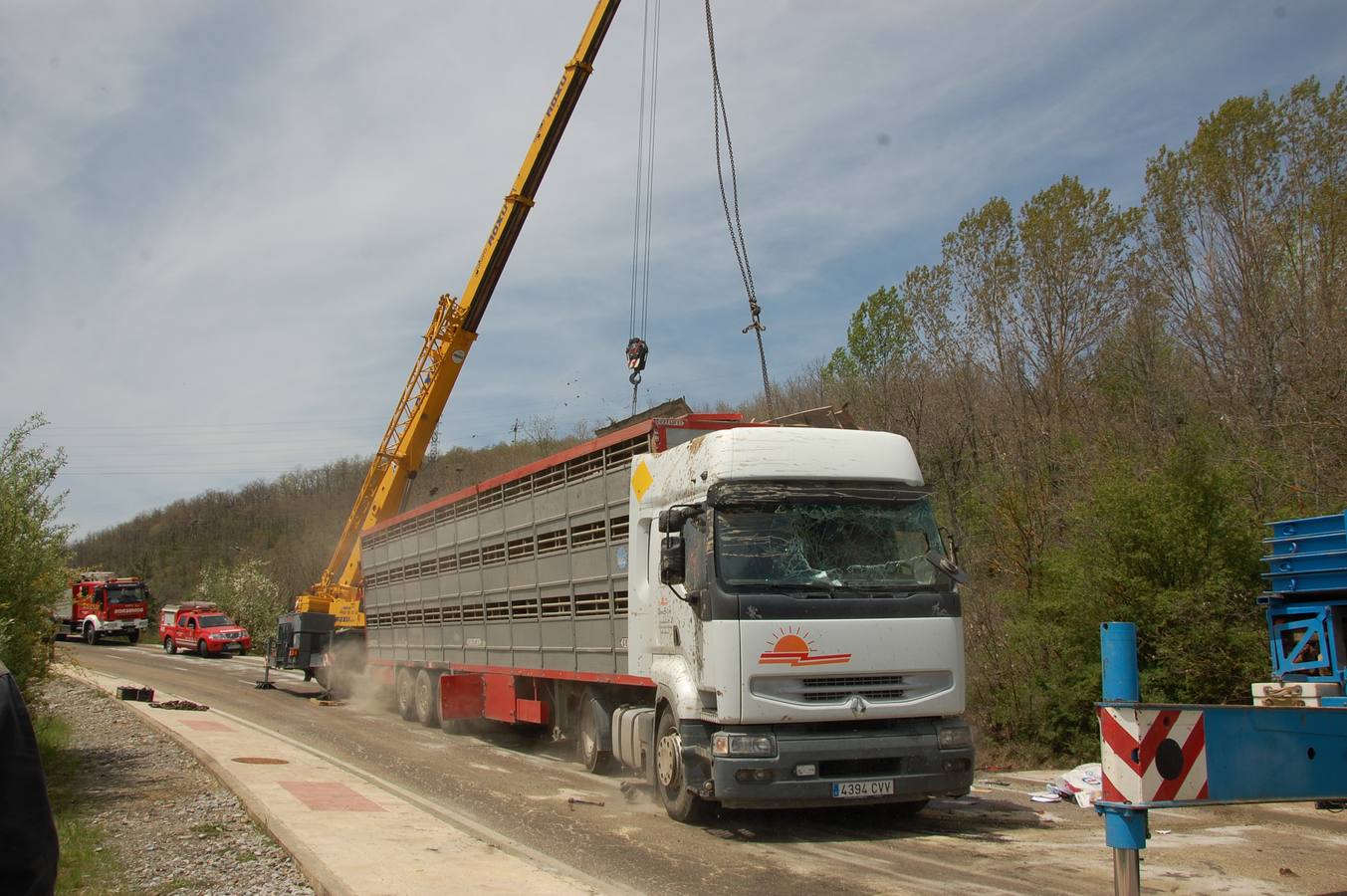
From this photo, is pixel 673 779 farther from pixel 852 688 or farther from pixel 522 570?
pixel 522 570

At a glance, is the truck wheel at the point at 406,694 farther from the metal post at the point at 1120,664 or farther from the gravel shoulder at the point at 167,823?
the metal post at the point at 1120,664

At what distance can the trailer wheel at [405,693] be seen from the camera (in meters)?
18.7

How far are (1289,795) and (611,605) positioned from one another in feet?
23.3

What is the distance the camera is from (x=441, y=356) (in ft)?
73.9

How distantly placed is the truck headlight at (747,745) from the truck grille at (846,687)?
0.34m

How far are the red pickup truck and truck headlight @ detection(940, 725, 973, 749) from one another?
37.1 m

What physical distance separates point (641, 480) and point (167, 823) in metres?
5.22

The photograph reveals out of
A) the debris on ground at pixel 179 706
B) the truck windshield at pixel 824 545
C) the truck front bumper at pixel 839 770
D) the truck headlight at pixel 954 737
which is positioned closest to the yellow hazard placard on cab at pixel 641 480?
the truck windshield at pixel 824 545

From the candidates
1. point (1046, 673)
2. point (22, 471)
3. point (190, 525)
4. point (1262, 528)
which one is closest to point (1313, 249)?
point (1262, 528)

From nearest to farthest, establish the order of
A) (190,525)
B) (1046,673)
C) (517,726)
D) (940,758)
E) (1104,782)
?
(1104,782)
(940,758)
(1046,673)
(517,726)
(190,525)

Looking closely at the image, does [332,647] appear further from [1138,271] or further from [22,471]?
[1138,271]

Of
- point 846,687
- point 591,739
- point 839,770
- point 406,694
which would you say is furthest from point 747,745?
point 406,694

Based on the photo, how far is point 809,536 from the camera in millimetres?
8852

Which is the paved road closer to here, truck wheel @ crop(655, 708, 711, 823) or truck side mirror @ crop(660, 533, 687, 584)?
truck wheel @ crop(655, 708, 711, 823)
